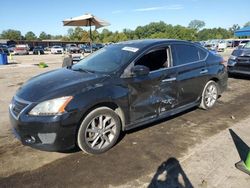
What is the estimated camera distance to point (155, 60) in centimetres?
471

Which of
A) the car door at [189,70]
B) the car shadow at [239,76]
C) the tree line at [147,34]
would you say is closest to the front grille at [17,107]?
the car door at [189,70]

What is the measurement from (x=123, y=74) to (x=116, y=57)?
581 mm

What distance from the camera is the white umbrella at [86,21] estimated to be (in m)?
12.7

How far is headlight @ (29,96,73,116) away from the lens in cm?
337

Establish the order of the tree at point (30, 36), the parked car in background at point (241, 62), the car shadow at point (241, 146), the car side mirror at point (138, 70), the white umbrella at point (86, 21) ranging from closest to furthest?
1. the car shadow at point (241, 146)
2. the car side mirror at point (138, 70)
3. the parked car in background at point (241, 62)
4. the white umbrella at point (86, 21)
5. the tree at point (30, 36)

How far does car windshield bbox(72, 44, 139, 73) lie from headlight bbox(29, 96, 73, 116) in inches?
42.1

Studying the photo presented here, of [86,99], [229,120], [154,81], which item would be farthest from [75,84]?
[229,120]

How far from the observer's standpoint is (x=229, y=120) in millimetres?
5250

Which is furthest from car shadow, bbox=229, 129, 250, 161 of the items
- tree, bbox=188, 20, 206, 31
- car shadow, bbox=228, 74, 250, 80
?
tree, bbox=188, 20, 206, 31

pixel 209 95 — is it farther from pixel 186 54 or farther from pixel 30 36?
pixel 30 36

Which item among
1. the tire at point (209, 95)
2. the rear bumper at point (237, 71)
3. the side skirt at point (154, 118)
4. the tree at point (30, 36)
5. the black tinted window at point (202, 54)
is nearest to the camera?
the side skirt at point (154, 118)

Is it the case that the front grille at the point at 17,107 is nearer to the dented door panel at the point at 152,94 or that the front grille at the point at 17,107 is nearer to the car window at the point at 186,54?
the dented door panel at the point at 152,94

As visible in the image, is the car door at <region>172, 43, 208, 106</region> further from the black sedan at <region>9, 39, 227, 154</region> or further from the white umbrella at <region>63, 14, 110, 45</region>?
the white umbrella at <region>63, 14, 110, 45</region>

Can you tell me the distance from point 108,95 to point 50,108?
852 millimetres
